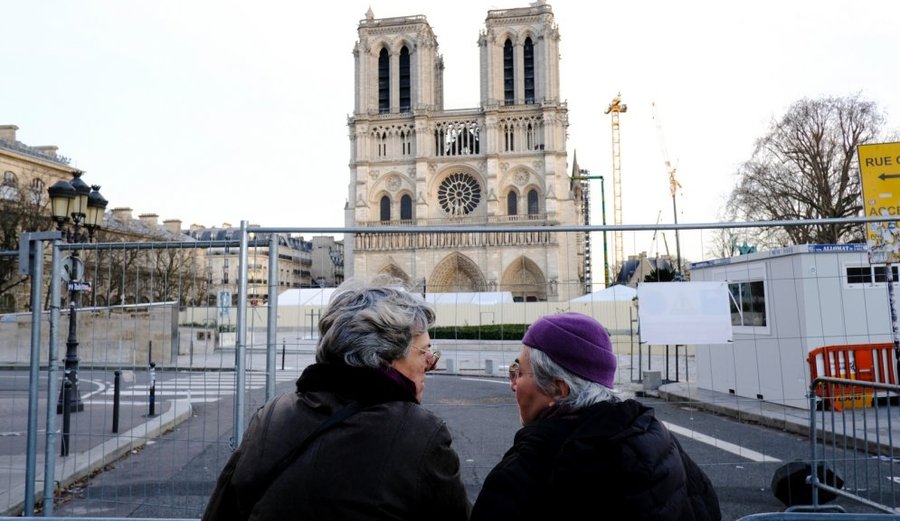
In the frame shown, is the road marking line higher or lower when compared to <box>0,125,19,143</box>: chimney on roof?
lower

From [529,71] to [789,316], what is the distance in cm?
5115

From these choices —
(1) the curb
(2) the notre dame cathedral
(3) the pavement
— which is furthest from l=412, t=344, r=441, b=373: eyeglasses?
(2) the notre dame cathedral

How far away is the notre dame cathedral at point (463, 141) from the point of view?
51406mm

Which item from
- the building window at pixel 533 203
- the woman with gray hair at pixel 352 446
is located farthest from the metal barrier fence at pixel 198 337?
the building window at pixel 533 203

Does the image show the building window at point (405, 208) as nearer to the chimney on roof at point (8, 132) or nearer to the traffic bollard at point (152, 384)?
the chimney on roof at point (8, 132)

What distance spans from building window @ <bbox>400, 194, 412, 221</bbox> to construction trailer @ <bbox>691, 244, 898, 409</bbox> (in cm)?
4610

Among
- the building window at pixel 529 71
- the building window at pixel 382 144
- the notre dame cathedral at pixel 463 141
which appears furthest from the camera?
the building window at pixel 529 71

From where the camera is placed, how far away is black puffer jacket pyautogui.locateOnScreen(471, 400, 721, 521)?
157 centimetres

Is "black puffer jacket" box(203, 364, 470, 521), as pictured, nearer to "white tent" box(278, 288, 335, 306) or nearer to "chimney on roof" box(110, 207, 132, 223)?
"white tent" box(278, 288, 335, 306)

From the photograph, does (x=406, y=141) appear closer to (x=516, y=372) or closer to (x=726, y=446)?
(x=726, y=446)

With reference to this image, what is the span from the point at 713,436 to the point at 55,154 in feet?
155

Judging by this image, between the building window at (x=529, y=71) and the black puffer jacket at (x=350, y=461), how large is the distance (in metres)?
54.7

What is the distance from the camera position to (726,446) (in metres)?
6.77

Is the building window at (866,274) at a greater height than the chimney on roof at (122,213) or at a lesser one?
lesser
